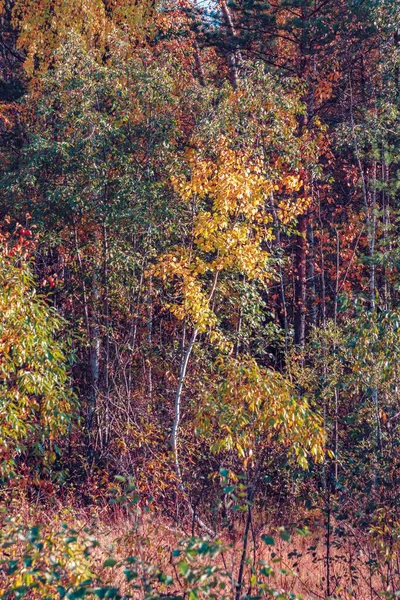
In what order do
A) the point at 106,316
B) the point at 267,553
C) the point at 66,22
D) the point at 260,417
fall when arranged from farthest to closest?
the point at 66,22
the point at 106,316
the point at 267,553
the point at 260,417

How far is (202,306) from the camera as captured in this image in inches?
384

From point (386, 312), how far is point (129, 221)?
497cm

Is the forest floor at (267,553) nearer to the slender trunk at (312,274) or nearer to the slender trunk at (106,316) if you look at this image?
the slender trunk at (106,316)

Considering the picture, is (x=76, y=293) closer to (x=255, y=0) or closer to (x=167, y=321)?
(x=167, y=321)

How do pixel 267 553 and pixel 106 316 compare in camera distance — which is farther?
pixel 106 316

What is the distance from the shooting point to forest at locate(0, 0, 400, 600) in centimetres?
757

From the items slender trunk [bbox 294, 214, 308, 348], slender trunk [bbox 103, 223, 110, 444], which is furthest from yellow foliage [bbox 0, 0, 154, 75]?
slender trunk [bbox 294, 214, 308, 348]

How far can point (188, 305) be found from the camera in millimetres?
9562

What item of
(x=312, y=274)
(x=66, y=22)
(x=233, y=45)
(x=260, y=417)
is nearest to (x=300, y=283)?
(x=312, y=274)

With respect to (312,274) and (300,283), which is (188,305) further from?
(312,274)

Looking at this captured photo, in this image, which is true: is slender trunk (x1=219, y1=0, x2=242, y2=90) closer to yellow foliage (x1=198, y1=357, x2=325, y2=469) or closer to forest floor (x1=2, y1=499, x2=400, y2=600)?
yellow foliage (x1=198, y1=357, x2=325, y2=469)

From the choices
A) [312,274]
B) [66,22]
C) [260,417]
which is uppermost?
[66,22]

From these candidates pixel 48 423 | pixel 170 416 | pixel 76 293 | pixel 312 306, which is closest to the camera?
pixel 48 423

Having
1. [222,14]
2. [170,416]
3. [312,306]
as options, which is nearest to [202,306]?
[170,416]
